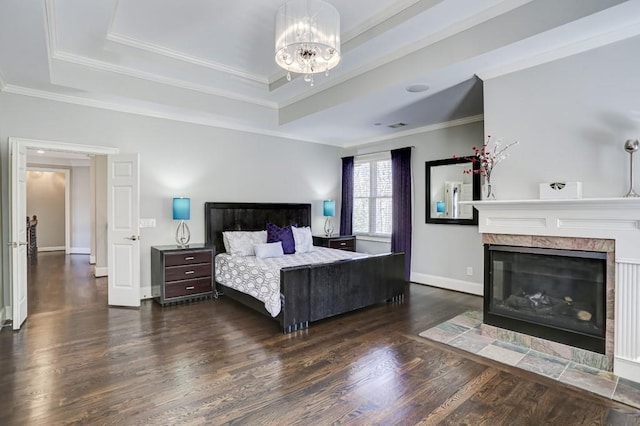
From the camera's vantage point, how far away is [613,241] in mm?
2773

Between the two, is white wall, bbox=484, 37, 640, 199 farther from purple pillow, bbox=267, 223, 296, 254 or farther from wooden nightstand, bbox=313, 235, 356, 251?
wooden nightstand, bbox=313, 235, 356, 251

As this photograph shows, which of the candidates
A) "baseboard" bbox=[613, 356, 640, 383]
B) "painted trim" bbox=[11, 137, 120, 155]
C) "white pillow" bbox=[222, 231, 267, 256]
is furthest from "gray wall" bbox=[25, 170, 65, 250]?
"baseboard" bbox=[613, 356, 640, 383]

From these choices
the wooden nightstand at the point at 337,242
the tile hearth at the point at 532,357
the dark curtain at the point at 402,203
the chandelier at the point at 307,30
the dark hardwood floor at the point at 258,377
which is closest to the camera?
the dark hardwood floor at the point at 258,377

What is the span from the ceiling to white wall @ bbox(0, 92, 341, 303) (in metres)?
0.20

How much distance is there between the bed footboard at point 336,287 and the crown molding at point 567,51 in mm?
2557

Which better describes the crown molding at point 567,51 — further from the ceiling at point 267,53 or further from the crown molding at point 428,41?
the crown molding at point 428,41

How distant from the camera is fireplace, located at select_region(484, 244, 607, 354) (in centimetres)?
295

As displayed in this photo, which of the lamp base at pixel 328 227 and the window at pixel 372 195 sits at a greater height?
the window at pixel 372 195

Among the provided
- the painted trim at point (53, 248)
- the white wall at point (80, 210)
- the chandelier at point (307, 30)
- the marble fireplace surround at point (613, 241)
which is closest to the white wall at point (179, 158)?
the chandelier at point (307, 30)

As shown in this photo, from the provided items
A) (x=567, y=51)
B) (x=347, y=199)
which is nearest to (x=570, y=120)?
(x=567, y=51)

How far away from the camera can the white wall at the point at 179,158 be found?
4230 mm

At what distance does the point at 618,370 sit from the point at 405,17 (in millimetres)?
3516

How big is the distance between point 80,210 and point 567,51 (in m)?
11.6

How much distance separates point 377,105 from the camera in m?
4.65
